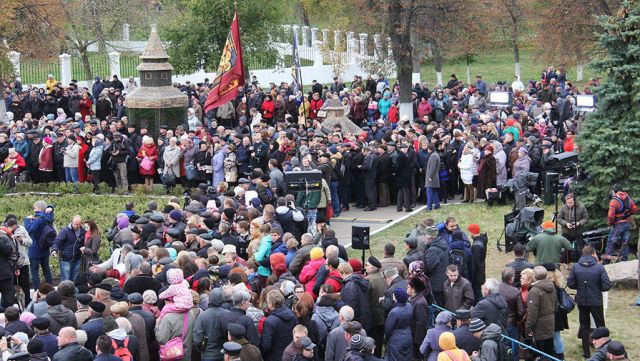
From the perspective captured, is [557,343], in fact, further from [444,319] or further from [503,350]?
[444,319]

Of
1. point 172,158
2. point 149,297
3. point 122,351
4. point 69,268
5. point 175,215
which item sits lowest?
point 122,351

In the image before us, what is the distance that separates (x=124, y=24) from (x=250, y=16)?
36.6ft

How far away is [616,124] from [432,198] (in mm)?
4685

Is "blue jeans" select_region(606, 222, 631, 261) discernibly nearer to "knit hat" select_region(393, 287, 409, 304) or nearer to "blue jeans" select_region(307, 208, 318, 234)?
"blue jeans" select_region(307, 208, 318, 234)

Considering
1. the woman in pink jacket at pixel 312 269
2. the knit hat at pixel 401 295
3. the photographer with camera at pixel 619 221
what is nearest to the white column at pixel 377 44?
the photographer with camera at pixel 619 221

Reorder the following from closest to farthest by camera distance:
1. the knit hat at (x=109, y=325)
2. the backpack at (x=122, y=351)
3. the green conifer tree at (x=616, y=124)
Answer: the backpack at (x=122, y=351), the knit hat at (x=109, y=325), the green conifer tree at (x=616, y=124)

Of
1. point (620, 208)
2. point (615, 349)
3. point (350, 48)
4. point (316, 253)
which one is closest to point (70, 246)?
point (316, 253)

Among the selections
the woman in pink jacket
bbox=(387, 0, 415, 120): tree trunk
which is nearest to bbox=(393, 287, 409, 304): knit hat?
the woman in pink jacket

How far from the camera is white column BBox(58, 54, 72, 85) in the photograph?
45531 mm

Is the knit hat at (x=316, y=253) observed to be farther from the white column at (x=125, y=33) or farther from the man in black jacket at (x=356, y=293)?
the white column at (x=125, y=33)

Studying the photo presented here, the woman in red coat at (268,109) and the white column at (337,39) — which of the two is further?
the white column at (337,39)

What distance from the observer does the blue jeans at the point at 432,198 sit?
25.4m

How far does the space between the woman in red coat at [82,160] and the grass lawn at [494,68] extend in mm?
24972

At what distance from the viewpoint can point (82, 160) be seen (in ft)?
89.4
